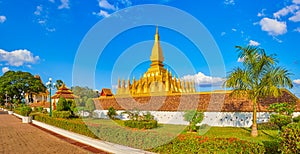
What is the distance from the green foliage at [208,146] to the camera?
17.0 ft

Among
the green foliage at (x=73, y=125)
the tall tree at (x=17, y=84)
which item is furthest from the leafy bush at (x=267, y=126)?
the tall tree at (x=17, y=84)

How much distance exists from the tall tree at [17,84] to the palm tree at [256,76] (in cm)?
4357

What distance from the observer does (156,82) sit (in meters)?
30.8

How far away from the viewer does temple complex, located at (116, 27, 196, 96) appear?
29.9 metres

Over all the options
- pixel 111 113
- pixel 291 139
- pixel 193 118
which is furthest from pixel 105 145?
pixel 111 113

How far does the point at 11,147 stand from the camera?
30.1 feet

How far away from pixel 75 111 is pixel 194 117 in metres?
15.4

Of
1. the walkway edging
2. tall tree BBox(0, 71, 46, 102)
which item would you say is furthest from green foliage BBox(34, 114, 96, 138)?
tall tree BBox(0, 71, 46, 102)

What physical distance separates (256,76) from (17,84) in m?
44.6

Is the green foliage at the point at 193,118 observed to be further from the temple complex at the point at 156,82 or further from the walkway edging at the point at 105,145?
the temple complex at the point at 156,82

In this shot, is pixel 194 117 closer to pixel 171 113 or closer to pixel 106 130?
pixel 171 113

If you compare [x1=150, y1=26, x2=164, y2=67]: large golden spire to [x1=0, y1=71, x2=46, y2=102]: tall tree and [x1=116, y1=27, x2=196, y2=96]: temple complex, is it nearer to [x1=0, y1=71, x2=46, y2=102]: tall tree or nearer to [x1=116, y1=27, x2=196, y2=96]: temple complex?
[x1=116, y1=27, x2=196, y2=96]: temple complex

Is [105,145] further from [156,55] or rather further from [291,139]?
[156,55]

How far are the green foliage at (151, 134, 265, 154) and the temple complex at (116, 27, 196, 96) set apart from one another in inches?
870
